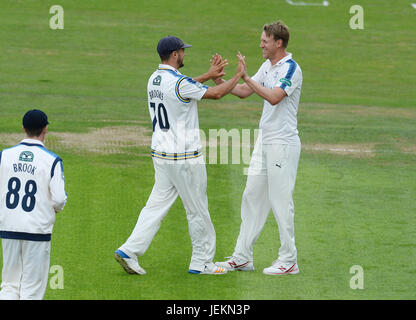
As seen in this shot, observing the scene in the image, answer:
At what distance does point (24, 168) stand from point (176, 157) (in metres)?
2.13

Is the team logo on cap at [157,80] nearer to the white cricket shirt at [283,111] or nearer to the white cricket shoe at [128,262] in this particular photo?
the white cricket shirt at [283,111]

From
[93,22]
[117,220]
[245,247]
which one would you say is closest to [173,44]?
[245,247]

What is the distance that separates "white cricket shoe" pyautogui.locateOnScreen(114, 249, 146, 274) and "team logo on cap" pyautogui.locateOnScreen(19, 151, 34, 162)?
207 centimetres

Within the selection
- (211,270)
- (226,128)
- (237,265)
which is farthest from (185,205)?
(226,128)

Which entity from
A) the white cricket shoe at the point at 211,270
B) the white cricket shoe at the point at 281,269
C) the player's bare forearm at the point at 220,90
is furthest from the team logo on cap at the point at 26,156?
the white cricket shoe at the point at 281,269

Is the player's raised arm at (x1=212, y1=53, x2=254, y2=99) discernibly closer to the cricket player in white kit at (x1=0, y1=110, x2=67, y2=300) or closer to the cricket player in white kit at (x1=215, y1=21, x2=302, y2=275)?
the cricket player in white kit at (x1=215, y1=21, x2=302, y2=275)

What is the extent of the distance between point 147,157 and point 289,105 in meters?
6.47

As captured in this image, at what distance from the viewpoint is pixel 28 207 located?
7.55 metres

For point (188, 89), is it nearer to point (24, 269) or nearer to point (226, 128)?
point (24, 269)

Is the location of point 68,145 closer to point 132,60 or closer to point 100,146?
point 100,146

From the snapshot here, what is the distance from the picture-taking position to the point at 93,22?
31531mm

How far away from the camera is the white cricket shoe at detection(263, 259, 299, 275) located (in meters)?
9.48

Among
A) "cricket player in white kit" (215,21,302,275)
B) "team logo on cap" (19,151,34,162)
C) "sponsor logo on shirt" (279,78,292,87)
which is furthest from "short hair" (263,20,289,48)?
"team logo on cap" (19,151,34,162)

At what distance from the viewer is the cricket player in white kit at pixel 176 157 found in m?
9.19
